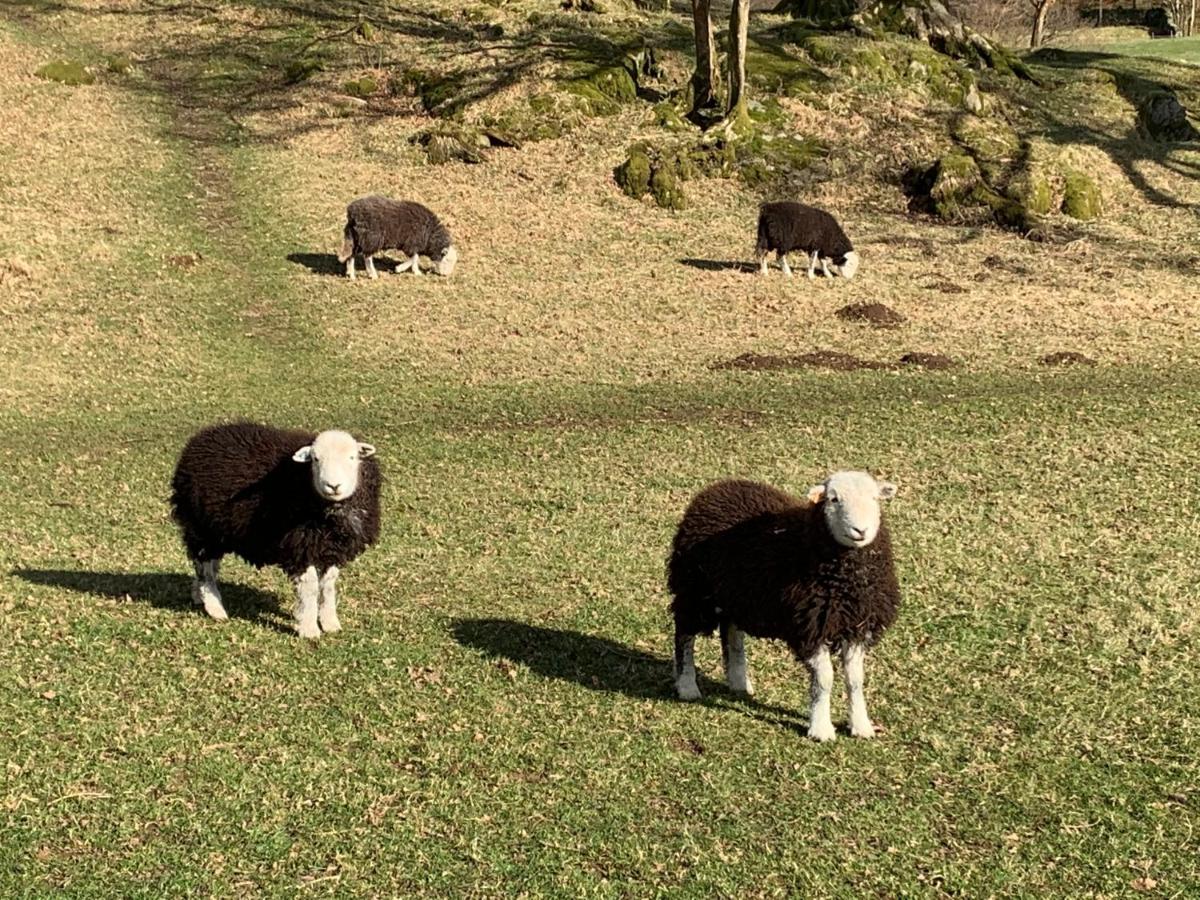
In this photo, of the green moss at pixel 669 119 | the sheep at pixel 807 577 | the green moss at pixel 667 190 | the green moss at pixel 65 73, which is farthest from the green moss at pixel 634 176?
the sheep at pixel 807 577

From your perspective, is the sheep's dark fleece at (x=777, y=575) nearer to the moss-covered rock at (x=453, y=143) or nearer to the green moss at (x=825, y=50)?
the moss-covered rock at (x=453, y=143)

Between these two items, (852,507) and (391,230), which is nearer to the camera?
(852,507)

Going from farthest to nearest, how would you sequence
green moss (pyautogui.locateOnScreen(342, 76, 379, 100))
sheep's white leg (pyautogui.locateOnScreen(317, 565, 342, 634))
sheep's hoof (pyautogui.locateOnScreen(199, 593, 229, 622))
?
1. green moss (pyautogui.locateOnScreen(342, 76, 379, 100))
2. sheep's hoof (pyautogui.locateOnScreen(199, 593, 229, 622))
3. sheep's white leg (pyautogui.locateOnScreen(317, 565, 342, 634))

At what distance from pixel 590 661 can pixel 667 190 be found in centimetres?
2373

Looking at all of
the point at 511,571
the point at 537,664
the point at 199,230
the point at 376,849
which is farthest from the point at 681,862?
the point at 199,230

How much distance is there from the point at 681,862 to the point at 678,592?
91.6 inches

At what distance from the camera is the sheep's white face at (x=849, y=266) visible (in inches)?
1010

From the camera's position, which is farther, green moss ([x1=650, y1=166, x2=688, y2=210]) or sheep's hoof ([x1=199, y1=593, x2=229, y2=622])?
green moss ([x1=650, y1=166, x2=688, y2=210])

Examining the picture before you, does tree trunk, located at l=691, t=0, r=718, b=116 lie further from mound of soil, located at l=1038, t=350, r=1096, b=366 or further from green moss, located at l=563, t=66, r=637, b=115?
mound of soil, located at l=1038, t=350, r=1096, b=366

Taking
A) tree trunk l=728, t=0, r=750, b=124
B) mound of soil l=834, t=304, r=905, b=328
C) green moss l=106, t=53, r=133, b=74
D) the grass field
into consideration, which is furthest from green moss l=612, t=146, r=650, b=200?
green moss l=106, t=53, r=133, b=74

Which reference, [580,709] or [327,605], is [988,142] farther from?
[580,709]

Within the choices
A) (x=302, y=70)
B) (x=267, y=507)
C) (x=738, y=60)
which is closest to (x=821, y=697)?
(x=267, y=507)

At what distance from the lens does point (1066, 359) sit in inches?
776

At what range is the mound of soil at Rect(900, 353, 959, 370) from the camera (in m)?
19.7
